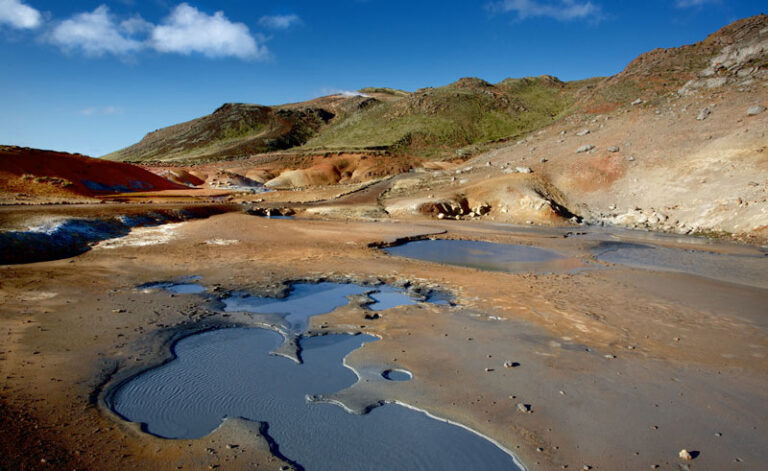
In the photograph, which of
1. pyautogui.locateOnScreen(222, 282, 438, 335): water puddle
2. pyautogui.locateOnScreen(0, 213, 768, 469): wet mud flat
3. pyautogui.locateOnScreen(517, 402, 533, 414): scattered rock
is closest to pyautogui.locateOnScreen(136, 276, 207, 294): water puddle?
pyautogui.locateOnScreen(0, 213, 768, 469): wet mud flat

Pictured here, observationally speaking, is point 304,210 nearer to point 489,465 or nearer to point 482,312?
point 482,312

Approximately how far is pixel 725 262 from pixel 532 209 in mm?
Answer: 10726

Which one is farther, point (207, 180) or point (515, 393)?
point (207, 180)

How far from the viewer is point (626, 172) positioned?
79.7 ft

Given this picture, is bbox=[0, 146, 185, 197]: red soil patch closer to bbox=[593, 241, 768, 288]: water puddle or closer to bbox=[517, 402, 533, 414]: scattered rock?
bbox=[593, 241, 768, 288]: water puddle

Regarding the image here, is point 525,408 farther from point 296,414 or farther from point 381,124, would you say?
point 381,124

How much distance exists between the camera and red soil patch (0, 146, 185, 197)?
86.7 ft

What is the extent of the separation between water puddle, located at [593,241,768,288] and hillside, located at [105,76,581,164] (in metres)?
40.1

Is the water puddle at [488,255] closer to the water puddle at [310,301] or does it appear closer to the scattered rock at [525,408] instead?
the water puddle at [310,301]

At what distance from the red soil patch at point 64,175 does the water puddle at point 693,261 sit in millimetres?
29417

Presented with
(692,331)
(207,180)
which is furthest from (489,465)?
(207,180)

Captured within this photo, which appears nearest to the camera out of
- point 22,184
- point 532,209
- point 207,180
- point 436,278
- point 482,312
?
point 482,312

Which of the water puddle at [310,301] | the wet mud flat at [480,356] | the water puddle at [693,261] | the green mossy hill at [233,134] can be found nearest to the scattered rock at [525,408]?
the wet mud flat at [480,356]

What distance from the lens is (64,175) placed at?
102ft
